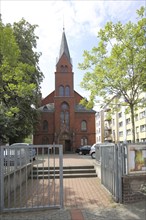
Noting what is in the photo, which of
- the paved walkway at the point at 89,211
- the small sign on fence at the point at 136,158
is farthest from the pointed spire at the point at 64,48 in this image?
the small sign on fence at the point at 136,158

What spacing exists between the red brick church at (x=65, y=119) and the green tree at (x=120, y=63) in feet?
111

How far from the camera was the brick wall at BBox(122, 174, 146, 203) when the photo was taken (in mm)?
7375

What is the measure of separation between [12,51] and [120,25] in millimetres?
7454

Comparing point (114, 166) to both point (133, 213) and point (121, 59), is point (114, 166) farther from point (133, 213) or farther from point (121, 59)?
point (121, 59)

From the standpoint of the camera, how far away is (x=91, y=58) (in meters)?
14.9

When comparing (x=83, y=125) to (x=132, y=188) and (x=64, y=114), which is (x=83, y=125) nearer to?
(x=64, y=114)

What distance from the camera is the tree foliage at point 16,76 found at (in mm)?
9172

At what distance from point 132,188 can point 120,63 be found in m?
8.13

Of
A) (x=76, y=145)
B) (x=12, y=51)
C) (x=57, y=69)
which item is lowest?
(x=76, y=145)

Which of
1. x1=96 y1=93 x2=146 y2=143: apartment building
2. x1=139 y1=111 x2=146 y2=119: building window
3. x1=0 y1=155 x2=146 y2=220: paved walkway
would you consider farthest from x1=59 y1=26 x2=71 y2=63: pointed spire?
x1=0 y1=155 x2=146 y2=220: paved walkway

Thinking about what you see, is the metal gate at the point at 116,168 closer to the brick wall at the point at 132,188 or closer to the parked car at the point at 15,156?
the brick wall at the point at 132,188

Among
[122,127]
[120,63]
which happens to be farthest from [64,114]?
[120,63]

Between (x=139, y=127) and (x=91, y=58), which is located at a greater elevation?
(x=91, y=58)

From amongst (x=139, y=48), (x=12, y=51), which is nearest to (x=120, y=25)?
(x=139, y=48)
